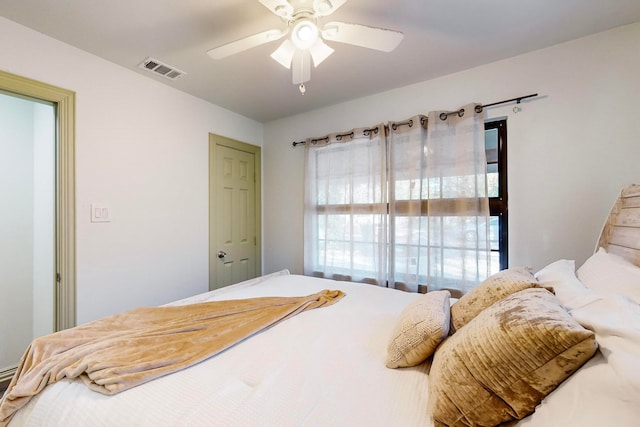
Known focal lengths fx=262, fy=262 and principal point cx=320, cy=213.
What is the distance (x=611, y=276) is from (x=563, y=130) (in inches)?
50.7

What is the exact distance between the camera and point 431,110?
2367 millimetres

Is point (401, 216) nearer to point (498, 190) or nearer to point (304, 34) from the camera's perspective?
point (498, 190)

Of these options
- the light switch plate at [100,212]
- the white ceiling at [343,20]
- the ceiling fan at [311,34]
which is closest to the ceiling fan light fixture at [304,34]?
the ceiling fan at [311,34]

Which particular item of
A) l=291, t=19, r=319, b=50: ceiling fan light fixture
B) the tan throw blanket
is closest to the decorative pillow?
the tan throw blanket

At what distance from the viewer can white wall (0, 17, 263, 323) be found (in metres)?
1.88

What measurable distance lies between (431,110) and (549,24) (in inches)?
34.5

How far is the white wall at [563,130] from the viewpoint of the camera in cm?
171

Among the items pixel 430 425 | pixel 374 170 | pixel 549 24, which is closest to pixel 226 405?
pixel 430 425

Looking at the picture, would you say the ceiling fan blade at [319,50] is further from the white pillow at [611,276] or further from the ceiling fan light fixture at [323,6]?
the white pillow at [611,276]

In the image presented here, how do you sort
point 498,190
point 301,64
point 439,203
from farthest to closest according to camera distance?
point 439,203 → point 498,190 → point 301,64

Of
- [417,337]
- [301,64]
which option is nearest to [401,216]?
[301,64]

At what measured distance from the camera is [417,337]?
929 mm

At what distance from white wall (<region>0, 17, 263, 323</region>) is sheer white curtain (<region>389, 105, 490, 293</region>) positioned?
6.50ft

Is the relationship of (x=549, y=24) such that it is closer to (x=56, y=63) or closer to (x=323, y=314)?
(x=323, y=314)
